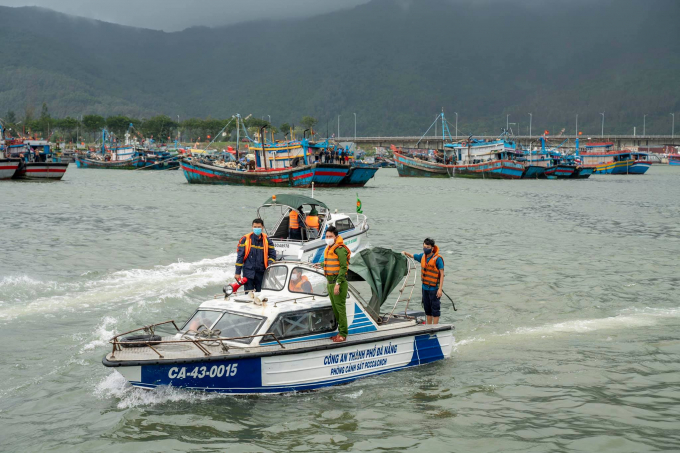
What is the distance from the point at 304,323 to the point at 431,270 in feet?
9.98

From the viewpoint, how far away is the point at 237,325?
10.8 m

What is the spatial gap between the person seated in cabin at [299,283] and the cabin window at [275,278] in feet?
0.48

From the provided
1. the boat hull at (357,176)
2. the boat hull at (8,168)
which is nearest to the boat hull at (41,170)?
the boat hull at (8,168)

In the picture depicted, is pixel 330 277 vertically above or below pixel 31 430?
above

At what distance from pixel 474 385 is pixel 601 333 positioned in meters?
4.83

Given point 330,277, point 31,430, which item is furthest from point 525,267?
point 31,430

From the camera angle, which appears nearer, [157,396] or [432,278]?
[157,396]

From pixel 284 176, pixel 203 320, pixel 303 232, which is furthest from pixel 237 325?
pixel 284 176

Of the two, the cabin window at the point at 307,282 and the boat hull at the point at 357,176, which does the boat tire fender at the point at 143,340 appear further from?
the boat hull at the point at 357,176

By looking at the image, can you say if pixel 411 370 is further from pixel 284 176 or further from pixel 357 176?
pixel 357 176

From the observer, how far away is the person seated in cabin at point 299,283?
11492mm

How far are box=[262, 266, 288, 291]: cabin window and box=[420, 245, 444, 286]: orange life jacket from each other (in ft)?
9.22

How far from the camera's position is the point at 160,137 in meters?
192

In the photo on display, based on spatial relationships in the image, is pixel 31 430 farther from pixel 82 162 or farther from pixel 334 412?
pixel 82 162
